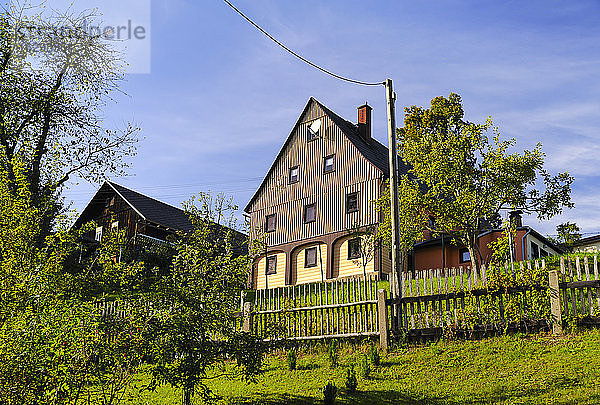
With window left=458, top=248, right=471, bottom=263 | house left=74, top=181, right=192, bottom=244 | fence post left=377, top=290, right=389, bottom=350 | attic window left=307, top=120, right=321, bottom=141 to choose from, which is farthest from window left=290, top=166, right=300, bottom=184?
fence post left=377, top=290, right=389, bottom=350

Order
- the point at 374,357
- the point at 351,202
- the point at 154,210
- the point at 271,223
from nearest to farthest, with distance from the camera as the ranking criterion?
the point at 374,357 < the point at 351,202 < the point at 271,223 < the point at 154,210

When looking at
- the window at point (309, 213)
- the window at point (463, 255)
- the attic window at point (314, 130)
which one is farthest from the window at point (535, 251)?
the attic window at point (314, 130)

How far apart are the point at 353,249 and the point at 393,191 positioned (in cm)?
1600

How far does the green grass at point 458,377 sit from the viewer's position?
9352mm

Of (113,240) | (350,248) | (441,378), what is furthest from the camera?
(350,248)

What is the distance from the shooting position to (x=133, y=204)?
42.4 metres

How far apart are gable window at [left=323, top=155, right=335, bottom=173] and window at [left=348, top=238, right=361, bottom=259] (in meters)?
4.64

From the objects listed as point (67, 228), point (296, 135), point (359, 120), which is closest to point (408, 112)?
point (359, 120)

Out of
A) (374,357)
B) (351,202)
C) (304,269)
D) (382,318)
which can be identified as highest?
(351,202)

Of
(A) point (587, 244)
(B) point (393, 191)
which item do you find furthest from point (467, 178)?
(A) point (587, 244)

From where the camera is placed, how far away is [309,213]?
33375 millimetres

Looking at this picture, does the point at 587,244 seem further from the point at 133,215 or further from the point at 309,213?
the point at 133,215

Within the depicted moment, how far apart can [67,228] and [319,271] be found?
22.0 m

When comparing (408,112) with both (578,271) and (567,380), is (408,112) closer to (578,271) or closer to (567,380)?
(578,271)
